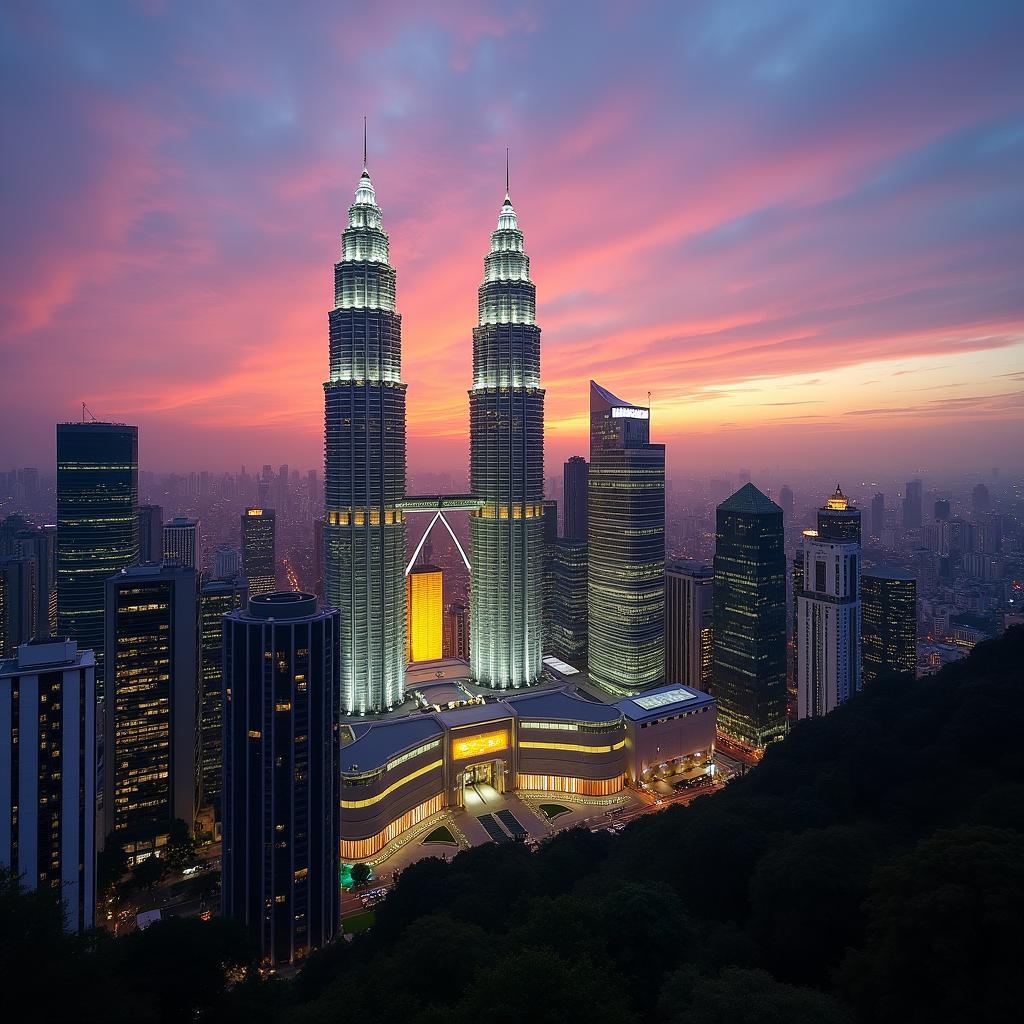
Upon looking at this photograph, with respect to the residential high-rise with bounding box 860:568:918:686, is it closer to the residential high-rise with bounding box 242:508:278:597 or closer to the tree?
the tree

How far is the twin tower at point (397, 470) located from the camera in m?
78.4

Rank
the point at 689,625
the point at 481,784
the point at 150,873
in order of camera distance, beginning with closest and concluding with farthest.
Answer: the point at 150,873
the point at 481,784
the point at 689,625

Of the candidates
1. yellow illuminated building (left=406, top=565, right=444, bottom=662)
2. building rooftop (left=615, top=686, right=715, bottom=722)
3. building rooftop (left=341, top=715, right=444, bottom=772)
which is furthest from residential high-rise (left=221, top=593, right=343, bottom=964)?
yellow illuminated building (left=406, top=565, right=444, bottom=662)

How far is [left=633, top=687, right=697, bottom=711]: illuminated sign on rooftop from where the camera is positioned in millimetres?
81562

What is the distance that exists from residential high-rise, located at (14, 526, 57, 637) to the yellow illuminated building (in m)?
63.1

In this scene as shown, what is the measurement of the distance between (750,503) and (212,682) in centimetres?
8086

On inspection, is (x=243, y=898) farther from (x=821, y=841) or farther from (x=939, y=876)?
(x=939, y=876)

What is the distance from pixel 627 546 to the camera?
91438 mm

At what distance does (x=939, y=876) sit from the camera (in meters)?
20.1

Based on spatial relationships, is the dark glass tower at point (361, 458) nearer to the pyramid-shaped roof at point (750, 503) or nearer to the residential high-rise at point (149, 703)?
the residential high-rise at point (149, 703)

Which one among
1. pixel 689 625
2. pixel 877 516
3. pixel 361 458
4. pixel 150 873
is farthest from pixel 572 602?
pixel 877 516

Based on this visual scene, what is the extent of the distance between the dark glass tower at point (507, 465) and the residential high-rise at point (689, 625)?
31787 millimetres

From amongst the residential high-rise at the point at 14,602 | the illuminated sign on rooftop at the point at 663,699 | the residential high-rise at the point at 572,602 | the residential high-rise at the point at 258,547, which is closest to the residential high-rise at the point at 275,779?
the illuminated sign on rooftop at the point at 663,699

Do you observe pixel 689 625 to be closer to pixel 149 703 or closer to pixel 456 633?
pixel 456 633
